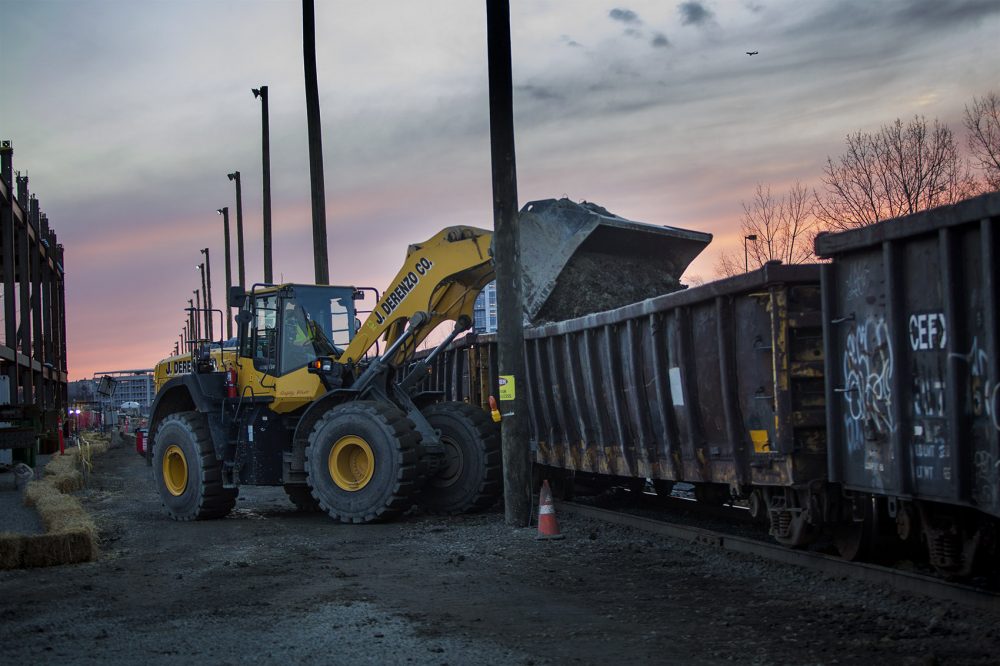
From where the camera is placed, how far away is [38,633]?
25.9 ft

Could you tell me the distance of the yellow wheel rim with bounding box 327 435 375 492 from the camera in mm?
13953

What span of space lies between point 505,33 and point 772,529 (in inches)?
268

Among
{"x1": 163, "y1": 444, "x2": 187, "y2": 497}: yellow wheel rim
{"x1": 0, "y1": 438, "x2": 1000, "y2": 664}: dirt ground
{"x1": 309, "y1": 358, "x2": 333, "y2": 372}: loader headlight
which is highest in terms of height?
{"x1": 309, "y1": 358, "x2": 333, "y2": 372}: loader headlight

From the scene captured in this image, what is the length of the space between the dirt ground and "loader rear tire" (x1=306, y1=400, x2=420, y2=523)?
113 centimetres

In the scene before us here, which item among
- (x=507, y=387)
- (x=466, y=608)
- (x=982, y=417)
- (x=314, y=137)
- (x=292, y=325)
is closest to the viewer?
(x=982, y=417)

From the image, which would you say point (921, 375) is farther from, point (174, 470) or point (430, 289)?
point (174, 470)

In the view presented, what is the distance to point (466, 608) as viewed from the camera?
27.8 feet

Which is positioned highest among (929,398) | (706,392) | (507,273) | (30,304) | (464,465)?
(30,304)

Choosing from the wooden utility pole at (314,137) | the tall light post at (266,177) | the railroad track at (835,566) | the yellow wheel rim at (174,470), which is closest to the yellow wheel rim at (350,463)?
the yellow wheel rim at (174,470)

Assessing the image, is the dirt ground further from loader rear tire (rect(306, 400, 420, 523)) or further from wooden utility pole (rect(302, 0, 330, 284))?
wooden utility pole (rect(302, 0, 330, 284))

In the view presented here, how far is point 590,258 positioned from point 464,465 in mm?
3176

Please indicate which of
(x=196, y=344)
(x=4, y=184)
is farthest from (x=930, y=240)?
(x=4, y=184)

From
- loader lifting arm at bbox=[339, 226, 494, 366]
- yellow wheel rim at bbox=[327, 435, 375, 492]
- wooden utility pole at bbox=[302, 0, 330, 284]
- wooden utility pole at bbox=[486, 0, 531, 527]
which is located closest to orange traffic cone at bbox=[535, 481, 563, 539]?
wooden utility pole at bbox=[486, 0, 531, 527]

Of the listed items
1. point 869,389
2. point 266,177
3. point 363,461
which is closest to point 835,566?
point 869,389
